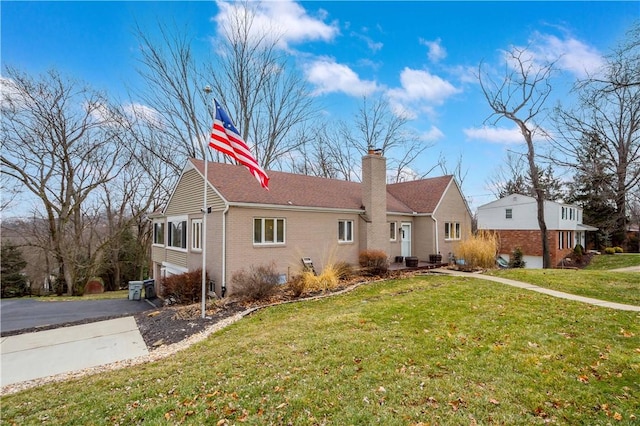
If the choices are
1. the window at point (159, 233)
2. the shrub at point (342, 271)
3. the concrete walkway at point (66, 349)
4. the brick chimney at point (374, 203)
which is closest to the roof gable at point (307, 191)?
the brick chimney at point (374, 203)

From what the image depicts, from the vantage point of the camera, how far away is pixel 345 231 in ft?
52.3

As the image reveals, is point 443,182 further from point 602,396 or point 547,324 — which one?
point 602,396

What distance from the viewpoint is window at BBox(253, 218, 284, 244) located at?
12875 millimetres

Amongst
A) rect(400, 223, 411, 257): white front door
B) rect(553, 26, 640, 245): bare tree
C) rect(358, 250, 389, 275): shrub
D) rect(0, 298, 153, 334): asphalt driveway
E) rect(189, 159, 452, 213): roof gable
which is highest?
rect(553, 26, 640, 245): bare tree

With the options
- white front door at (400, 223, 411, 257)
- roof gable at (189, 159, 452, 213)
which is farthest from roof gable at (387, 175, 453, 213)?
white front door at (400, 223, 411, 257)

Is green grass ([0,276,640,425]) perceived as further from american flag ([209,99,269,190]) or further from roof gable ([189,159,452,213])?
roof gable ([189,159,452,213])

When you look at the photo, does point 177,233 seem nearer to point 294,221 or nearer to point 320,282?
point 294,221

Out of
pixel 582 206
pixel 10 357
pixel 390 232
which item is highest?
pixel 582 206

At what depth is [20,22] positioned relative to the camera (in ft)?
39.8

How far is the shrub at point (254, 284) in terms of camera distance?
10891 mm

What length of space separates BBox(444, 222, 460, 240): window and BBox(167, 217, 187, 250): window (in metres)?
14.6

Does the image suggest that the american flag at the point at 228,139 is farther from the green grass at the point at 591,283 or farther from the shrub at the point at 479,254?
the shrub at the point at 479,254

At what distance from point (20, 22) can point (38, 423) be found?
14916 millimetres

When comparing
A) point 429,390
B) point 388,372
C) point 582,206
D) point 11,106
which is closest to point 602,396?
point 429,390
